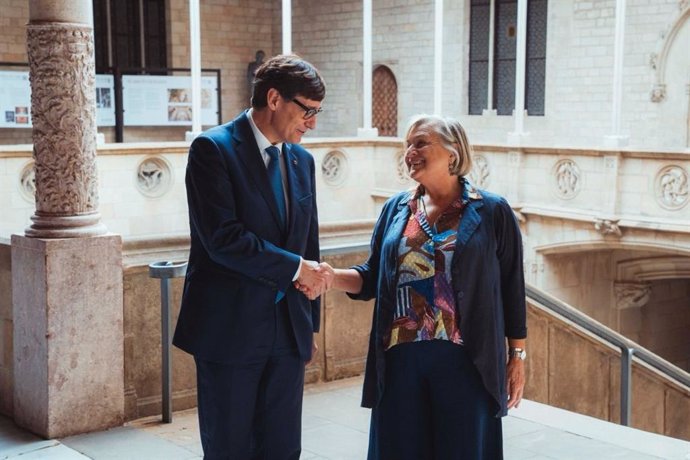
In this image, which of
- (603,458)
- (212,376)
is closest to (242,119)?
(212,376)

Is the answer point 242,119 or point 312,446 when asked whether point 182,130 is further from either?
point 242,119

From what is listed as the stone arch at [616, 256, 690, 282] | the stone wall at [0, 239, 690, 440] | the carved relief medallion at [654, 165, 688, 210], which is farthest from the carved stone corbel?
the stone wall at [0, 239, 690, 440]

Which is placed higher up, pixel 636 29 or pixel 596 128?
pixel 636 29

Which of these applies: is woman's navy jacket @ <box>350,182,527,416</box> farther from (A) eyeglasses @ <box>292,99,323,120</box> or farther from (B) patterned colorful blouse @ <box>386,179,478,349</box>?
(A) eyeglasses @ <box>292,99,323,120</box>

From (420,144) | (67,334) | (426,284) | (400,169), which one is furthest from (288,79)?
(400,169)

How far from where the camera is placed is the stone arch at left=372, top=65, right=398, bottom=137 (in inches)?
801

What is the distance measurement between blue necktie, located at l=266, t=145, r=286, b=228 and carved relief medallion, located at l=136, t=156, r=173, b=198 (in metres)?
11.2

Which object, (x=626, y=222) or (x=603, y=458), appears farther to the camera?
(x=626, y=222)

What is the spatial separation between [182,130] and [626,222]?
31.7 ft

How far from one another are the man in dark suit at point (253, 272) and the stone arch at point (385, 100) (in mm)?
17407

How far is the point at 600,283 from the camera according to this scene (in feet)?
51.1

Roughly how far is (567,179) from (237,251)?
1117 centimetres

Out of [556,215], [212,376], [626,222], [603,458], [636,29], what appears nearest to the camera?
[212,376]

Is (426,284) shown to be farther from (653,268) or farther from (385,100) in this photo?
(385,100)
